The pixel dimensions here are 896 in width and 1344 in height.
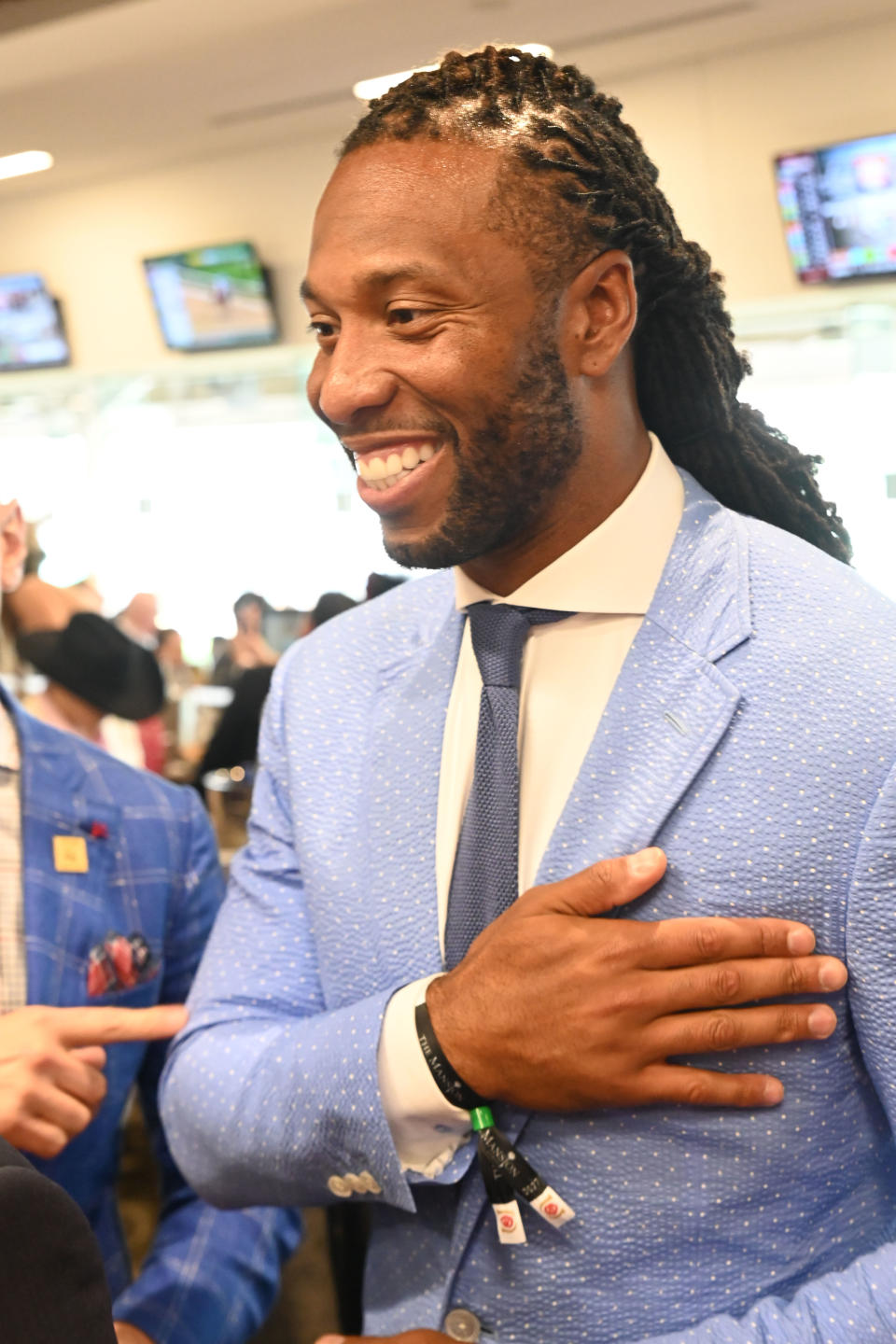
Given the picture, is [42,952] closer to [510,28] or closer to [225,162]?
[510,28]

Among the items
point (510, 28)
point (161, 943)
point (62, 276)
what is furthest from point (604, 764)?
point (62, 276)

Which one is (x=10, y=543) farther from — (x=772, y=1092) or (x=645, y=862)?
(x=772, y=1092)

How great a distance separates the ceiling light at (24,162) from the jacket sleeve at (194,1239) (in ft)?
6.26

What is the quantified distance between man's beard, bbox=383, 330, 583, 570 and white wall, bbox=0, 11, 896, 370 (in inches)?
39.1

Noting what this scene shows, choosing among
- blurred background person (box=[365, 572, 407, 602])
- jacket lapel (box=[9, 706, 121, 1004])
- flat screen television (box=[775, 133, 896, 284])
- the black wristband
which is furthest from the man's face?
flat screen television (box=[775, 133, 896, 284])

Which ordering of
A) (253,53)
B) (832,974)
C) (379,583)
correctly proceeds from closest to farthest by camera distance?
(832,974), (379,583), (253,53)

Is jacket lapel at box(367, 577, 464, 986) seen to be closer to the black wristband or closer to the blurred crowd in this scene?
the black wristband

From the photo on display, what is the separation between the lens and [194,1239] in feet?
4.78

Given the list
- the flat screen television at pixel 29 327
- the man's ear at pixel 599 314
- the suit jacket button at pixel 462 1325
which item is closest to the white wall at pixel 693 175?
the flat screen television at pixel 29 327

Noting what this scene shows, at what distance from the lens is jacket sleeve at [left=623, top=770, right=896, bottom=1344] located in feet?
3.11

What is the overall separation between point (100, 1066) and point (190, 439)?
2462 millimetres

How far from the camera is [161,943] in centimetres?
154

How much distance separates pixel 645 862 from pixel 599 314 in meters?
0.52

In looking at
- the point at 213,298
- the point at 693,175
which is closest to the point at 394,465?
the point at 693,175
